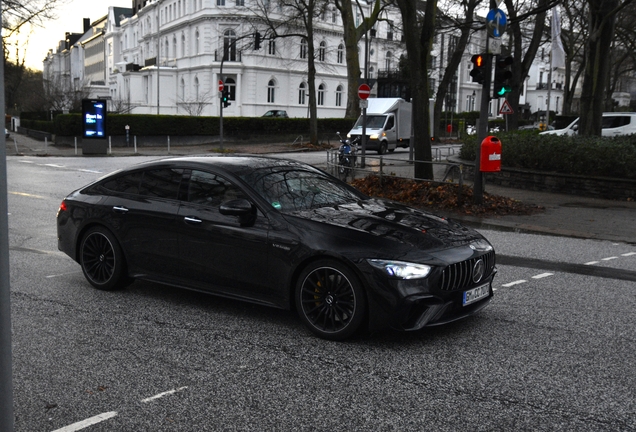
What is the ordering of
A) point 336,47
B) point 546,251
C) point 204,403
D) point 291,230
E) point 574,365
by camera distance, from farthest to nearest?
point 336,47, point 546,251, point 291,230, point 574,365, point 204,403

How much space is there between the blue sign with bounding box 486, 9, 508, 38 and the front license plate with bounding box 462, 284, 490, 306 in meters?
9.10

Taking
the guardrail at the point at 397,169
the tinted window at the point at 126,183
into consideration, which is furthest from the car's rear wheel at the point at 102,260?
the guardrail at the point at 397,169

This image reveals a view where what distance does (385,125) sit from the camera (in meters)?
38.2

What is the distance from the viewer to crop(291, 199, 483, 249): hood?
19.0 ft

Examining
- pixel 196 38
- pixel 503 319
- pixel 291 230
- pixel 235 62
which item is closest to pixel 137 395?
pixel 291 230

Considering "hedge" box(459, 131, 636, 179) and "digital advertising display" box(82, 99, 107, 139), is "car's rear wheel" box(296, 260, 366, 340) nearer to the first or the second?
"hedge" box(459, 131, 636, 179)

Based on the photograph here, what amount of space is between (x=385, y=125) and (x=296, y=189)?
3218 centimetres

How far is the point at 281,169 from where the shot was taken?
6887mm

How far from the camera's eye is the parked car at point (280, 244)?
5.52 meters

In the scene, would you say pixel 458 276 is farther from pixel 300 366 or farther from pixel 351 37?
pixel 351 37

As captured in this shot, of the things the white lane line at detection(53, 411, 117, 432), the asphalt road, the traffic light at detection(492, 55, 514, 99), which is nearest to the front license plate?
the asphalt road

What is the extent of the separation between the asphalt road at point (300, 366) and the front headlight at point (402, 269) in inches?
24.2

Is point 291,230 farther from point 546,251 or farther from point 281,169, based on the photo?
point 546,251

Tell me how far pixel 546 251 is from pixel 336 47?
2669 inches
